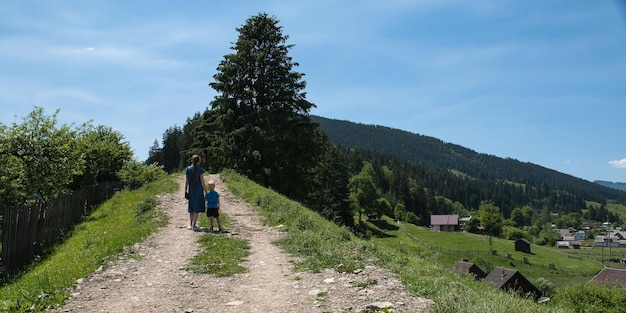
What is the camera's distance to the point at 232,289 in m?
7.82

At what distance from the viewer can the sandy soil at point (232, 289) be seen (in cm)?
673

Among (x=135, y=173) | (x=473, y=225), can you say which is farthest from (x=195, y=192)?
(x=473, y=225)

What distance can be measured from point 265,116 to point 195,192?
17507 millimetres

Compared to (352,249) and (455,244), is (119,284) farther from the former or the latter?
(455,244)

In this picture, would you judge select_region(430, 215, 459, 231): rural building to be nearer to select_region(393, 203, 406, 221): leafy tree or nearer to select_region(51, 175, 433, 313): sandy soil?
select_region(393, 203, 406, 221): leafy tree

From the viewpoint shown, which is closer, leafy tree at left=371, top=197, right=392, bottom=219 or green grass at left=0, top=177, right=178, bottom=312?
green grass at left=0, top=177, right=178, bottom=312

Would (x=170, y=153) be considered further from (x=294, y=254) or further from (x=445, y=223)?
(x=294, y=254)

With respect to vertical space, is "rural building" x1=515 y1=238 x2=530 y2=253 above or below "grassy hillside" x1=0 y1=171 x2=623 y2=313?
below

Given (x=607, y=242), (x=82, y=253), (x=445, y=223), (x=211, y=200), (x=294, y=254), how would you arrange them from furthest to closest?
(x=607, y=242) → (x=445, y=223) → (x=211, y=200) → (x=82, y=253) → (x=294, y=254)

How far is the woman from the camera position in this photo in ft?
46.1

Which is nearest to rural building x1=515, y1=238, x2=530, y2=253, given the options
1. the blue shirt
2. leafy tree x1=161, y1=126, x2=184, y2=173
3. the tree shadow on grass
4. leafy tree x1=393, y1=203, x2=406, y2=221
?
the tree shadow on grass

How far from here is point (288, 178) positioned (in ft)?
105

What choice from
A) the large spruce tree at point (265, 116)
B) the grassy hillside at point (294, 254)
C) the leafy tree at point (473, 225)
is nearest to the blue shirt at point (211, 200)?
the grassy hillside at point (294, 254)

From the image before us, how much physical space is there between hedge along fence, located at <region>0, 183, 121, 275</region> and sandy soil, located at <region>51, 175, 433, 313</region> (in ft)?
19.7
